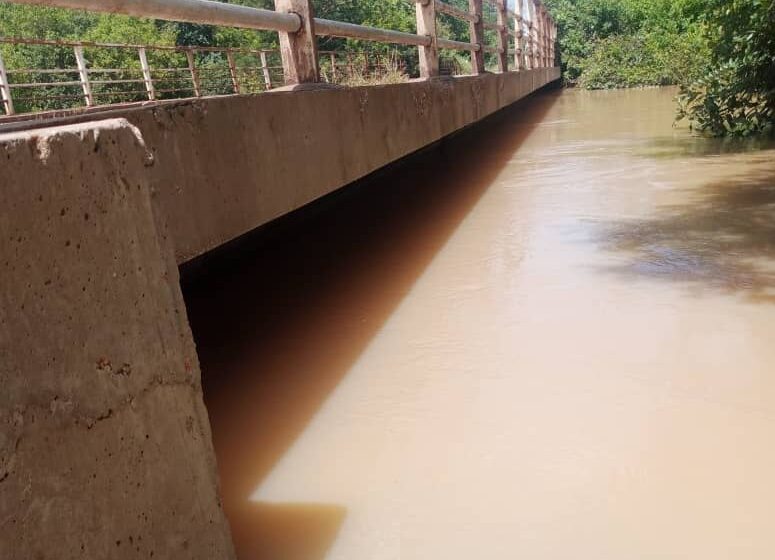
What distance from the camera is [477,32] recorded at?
767 cm

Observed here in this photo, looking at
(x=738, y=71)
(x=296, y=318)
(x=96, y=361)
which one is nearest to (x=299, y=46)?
(x=296, y=318)

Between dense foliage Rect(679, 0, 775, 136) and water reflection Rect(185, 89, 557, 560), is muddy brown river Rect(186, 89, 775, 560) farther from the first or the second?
dense foliage Rect(679, 0, 775, 136)

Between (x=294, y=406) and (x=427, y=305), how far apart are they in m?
1.06

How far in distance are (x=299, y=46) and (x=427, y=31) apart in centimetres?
260

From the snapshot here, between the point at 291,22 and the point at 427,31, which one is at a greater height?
the point at 427,31

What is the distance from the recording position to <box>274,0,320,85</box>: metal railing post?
3104 mm

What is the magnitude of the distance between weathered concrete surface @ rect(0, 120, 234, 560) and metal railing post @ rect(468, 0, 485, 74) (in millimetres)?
6978

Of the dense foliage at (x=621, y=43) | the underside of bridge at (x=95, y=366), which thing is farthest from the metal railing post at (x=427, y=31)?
the dense foliage at (x=621, y=43)

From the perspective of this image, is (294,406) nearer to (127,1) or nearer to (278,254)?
(127,1)

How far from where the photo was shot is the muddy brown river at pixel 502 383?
5.64 feet

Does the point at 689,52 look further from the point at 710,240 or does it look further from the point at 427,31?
the point at 710,240

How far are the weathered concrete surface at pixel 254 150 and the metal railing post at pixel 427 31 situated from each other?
1.31 m

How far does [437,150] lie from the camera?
738 cm

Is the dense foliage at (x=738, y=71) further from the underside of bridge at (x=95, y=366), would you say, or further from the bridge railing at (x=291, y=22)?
the underside of bridge at (x=95, y=366)
